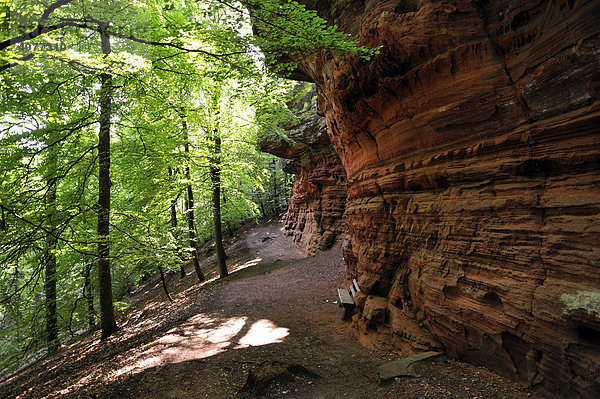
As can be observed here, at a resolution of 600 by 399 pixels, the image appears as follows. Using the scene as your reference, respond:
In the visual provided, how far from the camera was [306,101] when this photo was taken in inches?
747

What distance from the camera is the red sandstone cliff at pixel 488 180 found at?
375cm

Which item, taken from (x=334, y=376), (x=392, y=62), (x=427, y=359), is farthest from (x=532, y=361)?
(x=392, y=62)

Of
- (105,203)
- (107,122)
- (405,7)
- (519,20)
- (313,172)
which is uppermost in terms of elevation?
(405,7)

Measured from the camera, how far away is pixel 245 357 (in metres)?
6.57

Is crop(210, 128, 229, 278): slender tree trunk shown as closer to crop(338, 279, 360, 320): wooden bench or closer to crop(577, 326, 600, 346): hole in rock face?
crop(338, 279, 360, 320): wooden bench

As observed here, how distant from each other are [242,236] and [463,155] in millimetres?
25759

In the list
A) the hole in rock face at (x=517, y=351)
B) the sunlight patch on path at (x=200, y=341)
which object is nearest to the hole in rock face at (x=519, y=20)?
the hole in rock face at (x=517, y=351)

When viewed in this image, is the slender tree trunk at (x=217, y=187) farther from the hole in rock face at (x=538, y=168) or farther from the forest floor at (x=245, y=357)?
the hole in rock face at (x=538, y=168)

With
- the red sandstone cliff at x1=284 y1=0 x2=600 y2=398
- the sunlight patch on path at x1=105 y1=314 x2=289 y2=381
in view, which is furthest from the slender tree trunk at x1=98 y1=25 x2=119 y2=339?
the red sandstone cliff at x1=284 y1=0 x2=600 y2=398

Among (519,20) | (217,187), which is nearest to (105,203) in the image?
(217,187)

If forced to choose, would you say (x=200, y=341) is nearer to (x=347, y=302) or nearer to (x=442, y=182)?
(x=347, y=302)

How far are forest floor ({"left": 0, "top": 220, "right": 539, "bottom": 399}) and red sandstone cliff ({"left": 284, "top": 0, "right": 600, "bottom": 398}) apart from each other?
837 millimetres

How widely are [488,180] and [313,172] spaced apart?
1605 centimetres

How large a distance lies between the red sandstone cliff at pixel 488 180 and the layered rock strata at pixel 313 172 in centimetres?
1040
